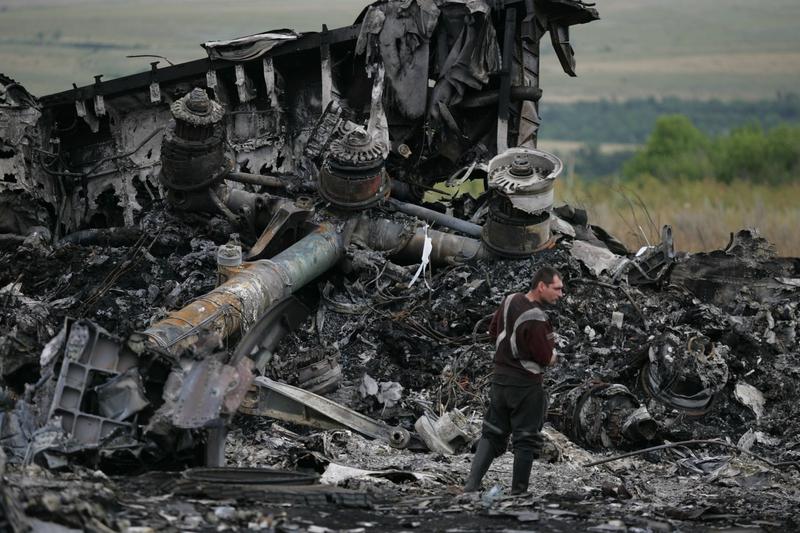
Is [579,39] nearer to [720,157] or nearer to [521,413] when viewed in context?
[720,157]

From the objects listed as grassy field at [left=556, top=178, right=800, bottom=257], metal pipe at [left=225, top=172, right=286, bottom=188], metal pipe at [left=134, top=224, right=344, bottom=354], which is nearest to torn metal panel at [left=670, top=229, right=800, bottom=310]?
grassy field at [left=556, top=178, right=800, bottom=257]

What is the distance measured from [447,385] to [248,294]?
187 cm

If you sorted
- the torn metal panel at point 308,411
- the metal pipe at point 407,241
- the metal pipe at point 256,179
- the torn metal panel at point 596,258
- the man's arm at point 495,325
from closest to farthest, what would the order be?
the man's arm at point 495,325 < the torn metal panel at point 308,411 < the metal pipe at point 407,241 < the torn metal panel at point 596,258 < the metal pipe at point 256,179

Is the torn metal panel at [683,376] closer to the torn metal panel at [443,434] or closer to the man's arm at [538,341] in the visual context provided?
the torn metal panel at [443,434]

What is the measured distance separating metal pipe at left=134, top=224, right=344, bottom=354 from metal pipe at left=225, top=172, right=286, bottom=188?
132 centimetres

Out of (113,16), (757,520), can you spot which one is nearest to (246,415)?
(757,520)

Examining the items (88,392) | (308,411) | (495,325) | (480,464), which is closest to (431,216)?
(308,411)

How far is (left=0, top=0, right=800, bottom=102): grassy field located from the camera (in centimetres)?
7438

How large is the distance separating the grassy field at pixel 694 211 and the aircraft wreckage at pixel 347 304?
3389 millimetres

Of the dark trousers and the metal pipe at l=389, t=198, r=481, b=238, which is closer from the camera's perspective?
the dark trousers

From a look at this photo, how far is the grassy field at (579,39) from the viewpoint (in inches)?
2928

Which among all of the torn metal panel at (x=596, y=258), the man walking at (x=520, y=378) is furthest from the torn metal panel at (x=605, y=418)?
the torn metal panel at (x=596, y=258)

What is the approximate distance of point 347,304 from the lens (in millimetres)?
13648

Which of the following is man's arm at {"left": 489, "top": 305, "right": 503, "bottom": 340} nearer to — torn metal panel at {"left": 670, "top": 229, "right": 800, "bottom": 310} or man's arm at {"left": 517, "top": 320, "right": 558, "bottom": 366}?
man's arm at {"left": 517, "top": 320, "right": 558, "bottom": 366}
